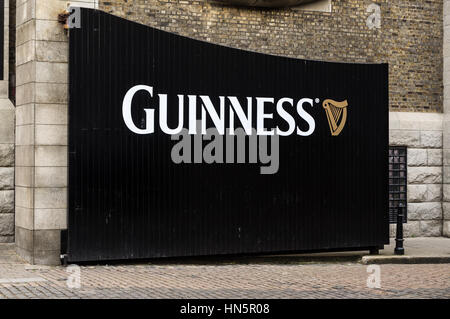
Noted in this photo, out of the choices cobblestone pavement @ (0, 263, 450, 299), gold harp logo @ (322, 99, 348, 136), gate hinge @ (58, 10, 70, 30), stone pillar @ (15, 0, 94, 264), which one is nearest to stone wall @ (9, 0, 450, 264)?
stone pillar @ (15, 0, 94, 264)

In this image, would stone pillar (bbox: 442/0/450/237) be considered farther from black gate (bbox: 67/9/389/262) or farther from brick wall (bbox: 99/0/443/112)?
black gate (bbox: 67/9/389/262)

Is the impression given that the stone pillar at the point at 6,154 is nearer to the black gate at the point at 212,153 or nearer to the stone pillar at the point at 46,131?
the stone pillar at the point at 46,131

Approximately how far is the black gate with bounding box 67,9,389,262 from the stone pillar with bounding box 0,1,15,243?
3.31 meters

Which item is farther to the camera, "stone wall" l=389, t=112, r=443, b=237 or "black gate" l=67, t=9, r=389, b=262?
"stone wall" l=389, t=112, r=443, b=237

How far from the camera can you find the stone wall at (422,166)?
1716cm

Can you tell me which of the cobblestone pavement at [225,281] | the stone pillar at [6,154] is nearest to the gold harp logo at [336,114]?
the cobblestone pavement at [225,281]

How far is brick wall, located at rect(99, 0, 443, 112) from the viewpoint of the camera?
1517 centimetres

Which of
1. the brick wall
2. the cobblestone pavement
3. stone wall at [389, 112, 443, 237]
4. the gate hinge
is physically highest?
the brick wall

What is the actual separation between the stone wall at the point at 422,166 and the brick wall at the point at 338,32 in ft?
1.13

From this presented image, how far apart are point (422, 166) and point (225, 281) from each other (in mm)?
8380

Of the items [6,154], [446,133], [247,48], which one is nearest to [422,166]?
[446,133]

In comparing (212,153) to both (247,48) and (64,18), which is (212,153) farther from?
(247,48)

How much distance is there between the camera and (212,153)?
12.8 metres
